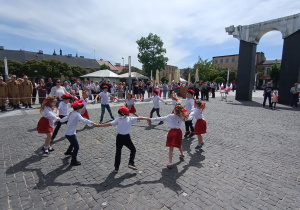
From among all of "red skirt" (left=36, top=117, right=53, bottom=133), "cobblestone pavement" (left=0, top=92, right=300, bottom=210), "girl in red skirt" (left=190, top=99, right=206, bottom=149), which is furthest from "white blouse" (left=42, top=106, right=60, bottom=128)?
"girl in red skirt" (left=190, top=99, right=206, bottom=149)

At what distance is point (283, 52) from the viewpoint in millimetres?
16219

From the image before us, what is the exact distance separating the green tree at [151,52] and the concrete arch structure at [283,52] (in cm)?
3366

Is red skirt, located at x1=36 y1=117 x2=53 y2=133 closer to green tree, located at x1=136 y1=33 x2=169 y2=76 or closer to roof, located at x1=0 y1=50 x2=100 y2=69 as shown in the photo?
green tree, located at x1=136 y1=33 x2=169 y2=76

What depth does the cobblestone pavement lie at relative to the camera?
130 inches

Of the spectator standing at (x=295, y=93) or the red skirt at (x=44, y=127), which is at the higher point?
the spectator standing at (x=295, y=93)

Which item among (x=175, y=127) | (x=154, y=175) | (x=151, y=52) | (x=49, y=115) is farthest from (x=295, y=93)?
(x=151, y=52)

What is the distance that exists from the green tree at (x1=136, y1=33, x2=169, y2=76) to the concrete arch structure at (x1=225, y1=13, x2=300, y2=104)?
33.7 m

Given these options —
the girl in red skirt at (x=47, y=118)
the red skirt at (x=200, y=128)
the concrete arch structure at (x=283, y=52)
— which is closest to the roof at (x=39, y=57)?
the concrete arch structure at (x=283, y=52)

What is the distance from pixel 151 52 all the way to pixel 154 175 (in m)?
51.5

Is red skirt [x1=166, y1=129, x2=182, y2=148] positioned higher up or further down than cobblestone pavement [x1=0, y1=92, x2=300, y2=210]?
higher up

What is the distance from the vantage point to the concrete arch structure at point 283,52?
50.7 ft

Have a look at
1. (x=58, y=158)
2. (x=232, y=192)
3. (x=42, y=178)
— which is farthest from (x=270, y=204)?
(x=58, y=158)

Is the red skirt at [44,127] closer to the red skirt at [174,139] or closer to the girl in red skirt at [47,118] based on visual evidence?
the girl in red skirt at [47,118]

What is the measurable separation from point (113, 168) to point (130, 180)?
0.72 m
